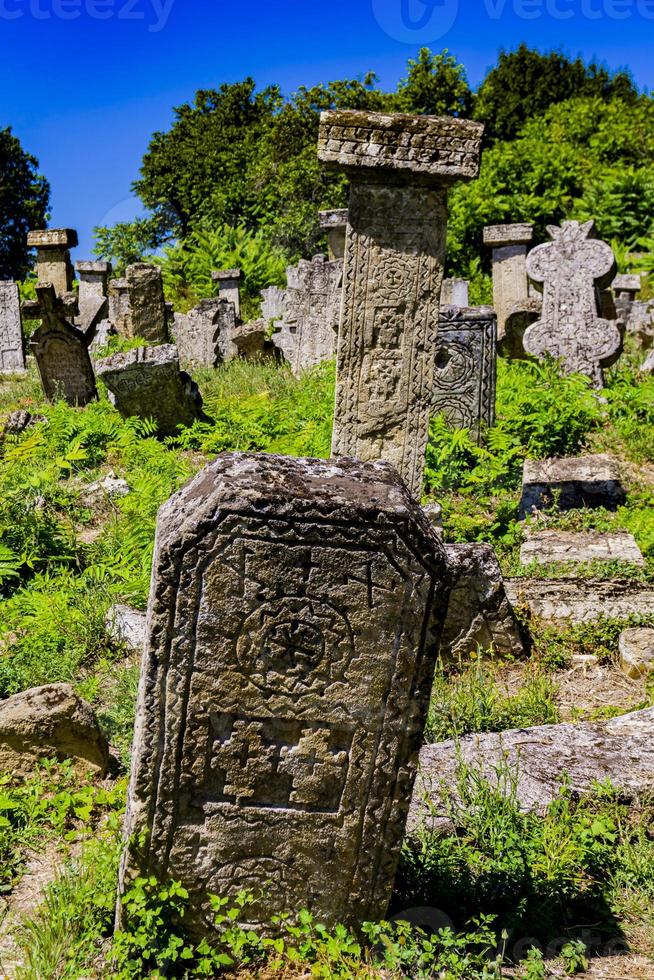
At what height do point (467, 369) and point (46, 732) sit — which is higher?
point (467, 369)

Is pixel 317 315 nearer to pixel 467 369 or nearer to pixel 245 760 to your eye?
pixel 467 369

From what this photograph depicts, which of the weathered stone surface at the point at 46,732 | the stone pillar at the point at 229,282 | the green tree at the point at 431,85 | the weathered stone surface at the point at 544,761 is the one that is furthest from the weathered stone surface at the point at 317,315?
the green tree at the point at 431,85

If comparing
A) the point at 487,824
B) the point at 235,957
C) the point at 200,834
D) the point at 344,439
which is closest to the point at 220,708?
the point at 200,834

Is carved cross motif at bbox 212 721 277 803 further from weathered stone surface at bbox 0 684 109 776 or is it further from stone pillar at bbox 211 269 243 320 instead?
stone pillar at bbox 211 269 243 320

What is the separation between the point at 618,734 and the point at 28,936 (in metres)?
2.33

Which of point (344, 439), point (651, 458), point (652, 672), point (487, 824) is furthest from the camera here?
point (651, 458)

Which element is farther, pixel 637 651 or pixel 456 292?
pixel 456 292

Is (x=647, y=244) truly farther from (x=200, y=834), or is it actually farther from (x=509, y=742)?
(x=200, y=834)

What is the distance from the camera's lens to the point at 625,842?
3.33m

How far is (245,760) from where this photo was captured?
2.82m

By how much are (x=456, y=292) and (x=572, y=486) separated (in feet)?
31.9

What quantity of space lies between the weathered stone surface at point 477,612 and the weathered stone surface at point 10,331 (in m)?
12.3

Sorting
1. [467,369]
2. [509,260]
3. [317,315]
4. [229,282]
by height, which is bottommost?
[467,369]

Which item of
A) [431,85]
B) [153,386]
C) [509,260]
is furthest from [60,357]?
[431,85]
